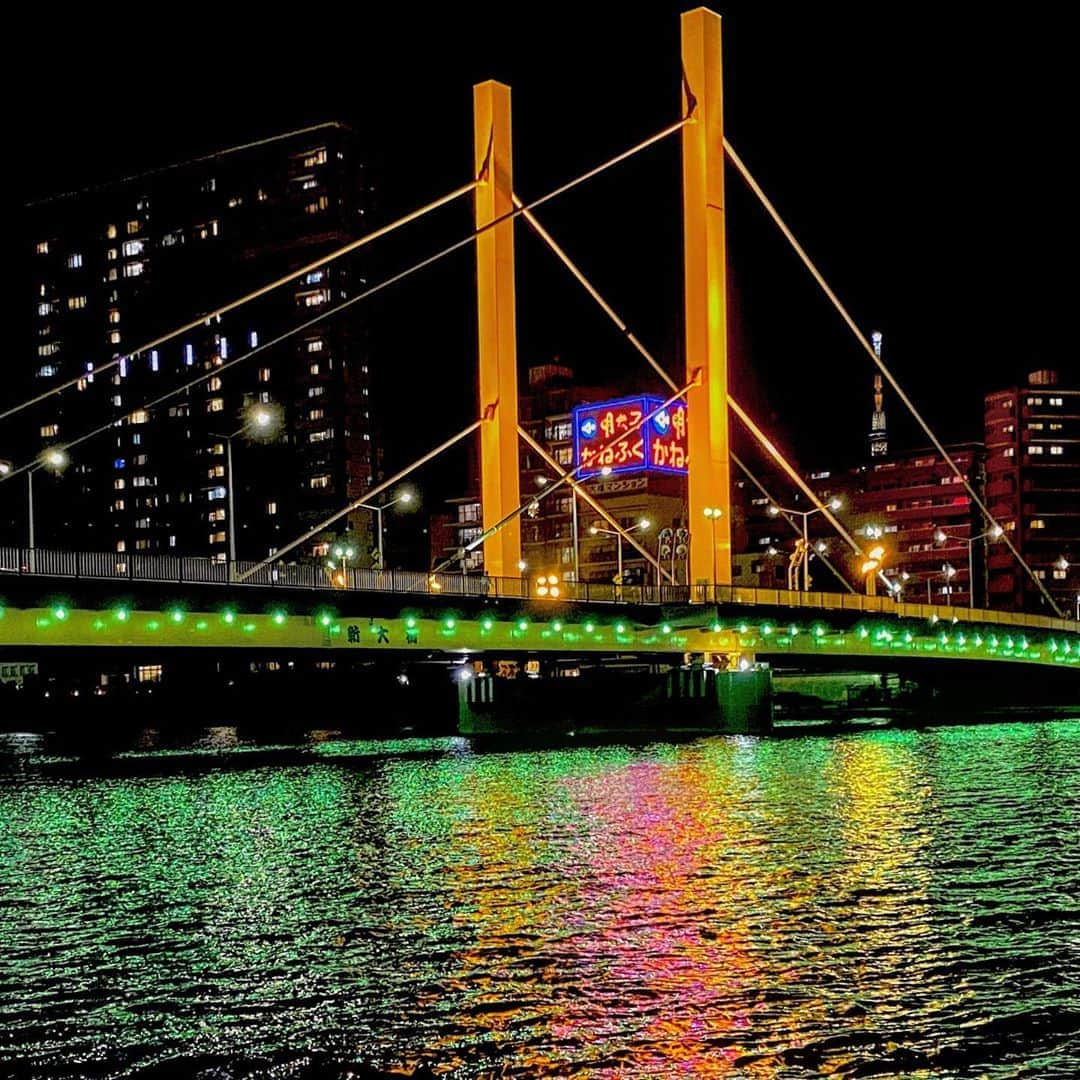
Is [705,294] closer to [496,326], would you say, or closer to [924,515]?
[496,326]

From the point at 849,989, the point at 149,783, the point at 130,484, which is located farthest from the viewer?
the point at 130,484

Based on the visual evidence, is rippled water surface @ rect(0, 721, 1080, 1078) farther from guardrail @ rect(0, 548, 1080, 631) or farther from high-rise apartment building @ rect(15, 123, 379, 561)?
high-rise apartment building @ rect(15, 123, 379, 561)

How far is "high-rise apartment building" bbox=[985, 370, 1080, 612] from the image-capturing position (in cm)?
14988

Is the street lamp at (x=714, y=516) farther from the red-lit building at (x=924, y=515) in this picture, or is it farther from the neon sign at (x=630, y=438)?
the red-lit building at (x=924, y=515)

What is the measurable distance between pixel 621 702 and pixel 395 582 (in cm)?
2208

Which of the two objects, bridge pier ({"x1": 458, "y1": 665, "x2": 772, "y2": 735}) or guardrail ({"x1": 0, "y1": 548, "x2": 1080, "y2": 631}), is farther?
bridge pier ({"x1": 458, "y1": 665, "x2": 772, "y2": 735})

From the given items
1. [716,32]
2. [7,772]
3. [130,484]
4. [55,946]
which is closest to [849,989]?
[55,946]

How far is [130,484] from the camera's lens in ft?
487

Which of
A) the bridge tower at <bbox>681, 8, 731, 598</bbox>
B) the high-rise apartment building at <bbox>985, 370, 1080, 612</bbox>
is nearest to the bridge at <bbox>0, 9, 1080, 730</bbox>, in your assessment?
the bridge tower at <bbox>681, 8, 731, 598</bbox>

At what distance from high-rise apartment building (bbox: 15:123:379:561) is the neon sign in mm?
58092

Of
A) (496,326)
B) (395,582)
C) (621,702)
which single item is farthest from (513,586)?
(621,702)

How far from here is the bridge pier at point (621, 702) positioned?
61.2 m

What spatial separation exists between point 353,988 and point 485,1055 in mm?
2693

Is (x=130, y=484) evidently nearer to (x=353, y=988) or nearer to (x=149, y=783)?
(x=149, y=783)
